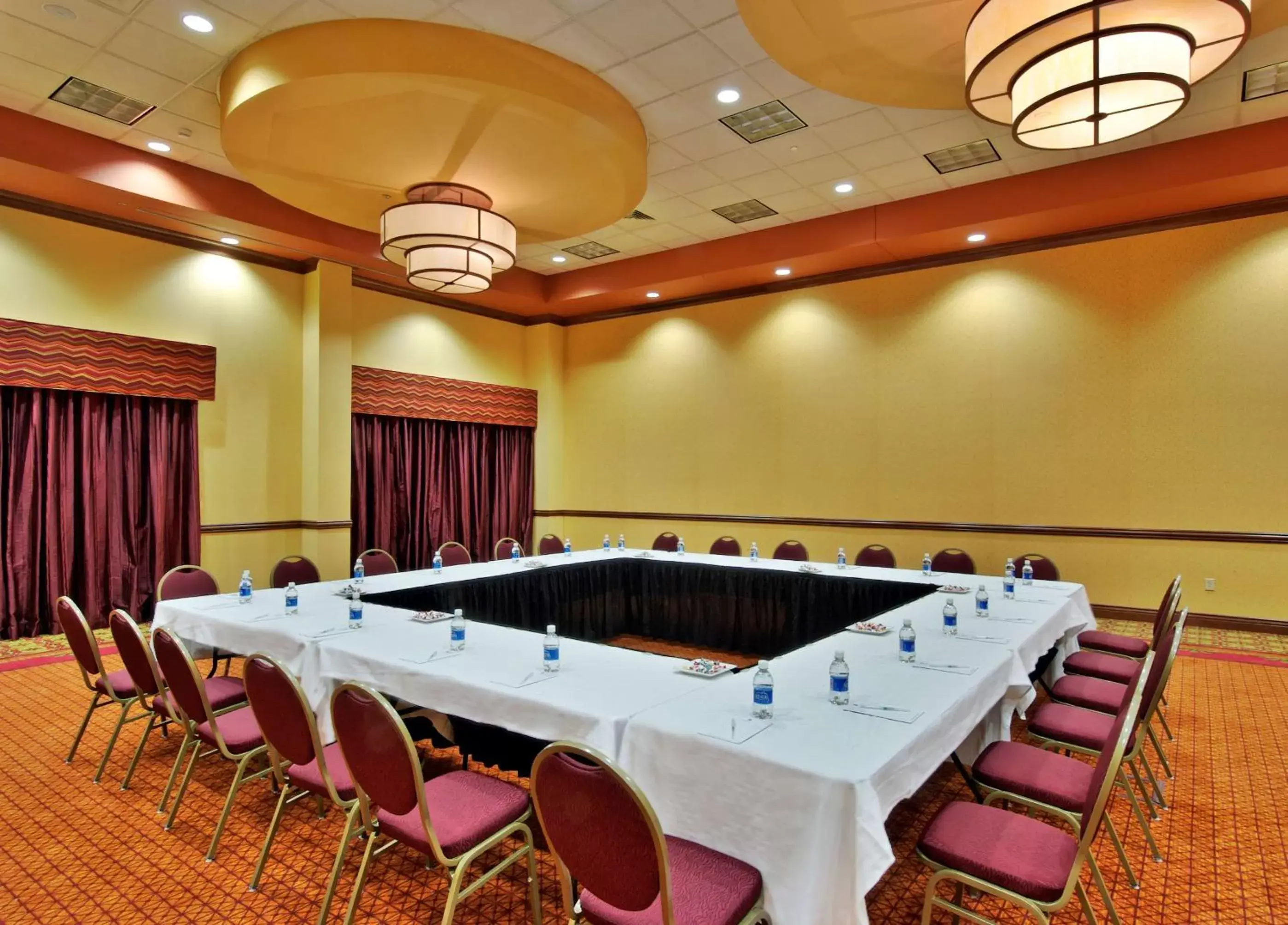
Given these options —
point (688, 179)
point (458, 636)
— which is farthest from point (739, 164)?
point (458, 636)

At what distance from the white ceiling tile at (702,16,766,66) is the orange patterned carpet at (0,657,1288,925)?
416 centimetres

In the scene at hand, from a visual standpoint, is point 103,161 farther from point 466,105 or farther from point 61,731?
point 61,731

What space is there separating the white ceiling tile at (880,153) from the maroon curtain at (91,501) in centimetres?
640

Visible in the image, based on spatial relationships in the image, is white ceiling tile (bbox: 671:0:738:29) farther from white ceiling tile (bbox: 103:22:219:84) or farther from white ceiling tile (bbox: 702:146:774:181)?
white ceiling tile (bbox: 103:22:219:84)

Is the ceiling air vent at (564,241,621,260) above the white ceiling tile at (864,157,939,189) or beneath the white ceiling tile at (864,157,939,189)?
above

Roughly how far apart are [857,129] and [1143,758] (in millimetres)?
4464

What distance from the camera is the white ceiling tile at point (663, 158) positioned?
5.67 m

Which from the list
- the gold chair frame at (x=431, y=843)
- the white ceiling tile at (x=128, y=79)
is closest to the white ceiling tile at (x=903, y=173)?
the white ceiling tile at (x=128, y=79)

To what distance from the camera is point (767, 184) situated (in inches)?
253

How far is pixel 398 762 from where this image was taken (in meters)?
2.02

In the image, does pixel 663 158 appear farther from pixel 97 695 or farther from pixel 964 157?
pixel 97 695

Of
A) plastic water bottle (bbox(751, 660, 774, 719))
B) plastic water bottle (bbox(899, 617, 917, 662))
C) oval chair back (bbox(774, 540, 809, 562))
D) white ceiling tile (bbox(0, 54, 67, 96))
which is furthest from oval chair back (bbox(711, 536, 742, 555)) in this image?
white ceiling tile (bbox(0, 54, 67, 96))

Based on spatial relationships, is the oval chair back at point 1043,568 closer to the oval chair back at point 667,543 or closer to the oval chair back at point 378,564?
the oval chair back at point 667,543

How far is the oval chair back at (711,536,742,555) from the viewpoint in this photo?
701 cm
